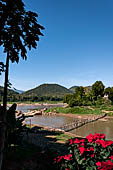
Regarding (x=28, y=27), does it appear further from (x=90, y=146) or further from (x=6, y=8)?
(x=90, y=146)

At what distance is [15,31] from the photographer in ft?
16.9

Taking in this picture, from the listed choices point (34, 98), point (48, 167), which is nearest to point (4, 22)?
point (48, 167)

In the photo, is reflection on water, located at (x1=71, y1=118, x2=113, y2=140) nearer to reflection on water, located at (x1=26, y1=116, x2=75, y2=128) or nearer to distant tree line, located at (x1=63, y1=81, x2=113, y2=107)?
reflection on water, located at (x1=26, y1=116, x2=75, y2=128)

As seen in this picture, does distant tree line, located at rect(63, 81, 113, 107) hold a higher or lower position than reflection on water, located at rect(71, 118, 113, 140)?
higher

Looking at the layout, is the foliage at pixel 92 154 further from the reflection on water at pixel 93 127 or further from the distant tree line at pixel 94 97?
the distant tree line at pixel 94 97

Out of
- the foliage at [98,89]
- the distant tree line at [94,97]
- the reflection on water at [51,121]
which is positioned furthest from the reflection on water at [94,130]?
the foliage at [98,89]

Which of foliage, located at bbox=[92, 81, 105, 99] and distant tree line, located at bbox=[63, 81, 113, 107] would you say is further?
foliage, located at bbox=[92, 81, 105, 99]

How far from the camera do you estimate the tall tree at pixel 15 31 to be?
5133mm

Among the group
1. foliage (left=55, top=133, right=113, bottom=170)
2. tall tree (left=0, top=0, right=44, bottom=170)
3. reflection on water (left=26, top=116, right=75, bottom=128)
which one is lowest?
reflection on water (left=26, top=116, right=75, bottom=128)

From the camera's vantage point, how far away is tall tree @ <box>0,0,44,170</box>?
5133mm

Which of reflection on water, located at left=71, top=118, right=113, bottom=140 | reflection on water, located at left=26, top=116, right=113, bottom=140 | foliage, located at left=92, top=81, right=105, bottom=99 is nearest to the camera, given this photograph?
reflection on water, located at left=71, top=118, right=113, bottom=140

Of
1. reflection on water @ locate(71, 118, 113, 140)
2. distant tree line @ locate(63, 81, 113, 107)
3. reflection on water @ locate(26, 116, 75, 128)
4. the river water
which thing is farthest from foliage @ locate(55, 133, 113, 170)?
distant tree line @ locate(63, 81, 113, 107)

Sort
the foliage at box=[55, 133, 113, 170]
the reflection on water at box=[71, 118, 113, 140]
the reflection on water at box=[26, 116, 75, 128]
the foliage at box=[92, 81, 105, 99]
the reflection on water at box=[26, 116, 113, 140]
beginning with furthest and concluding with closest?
the foliage at box=[92, 81, 105, 99]
the reflection on water at box=[26, 116, 75, 128]
the reflection on water at box=[26, 116, 113, 140]
the reflection on water at box=[71, 118, 113, 140]
the foliage at box=[55, 133, 113, 170]

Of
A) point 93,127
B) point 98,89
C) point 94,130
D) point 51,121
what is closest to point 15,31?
point 94,130
